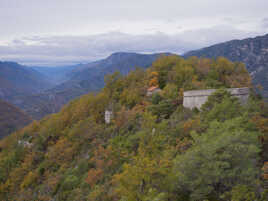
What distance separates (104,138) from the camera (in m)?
36.2

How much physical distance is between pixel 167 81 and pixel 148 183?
26.2 m

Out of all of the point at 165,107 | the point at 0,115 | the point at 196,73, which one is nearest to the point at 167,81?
the point at 196,73

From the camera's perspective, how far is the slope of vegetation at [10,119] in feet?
428

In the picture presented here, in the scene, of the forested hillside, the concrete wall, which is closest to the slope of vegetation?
the forested hillside

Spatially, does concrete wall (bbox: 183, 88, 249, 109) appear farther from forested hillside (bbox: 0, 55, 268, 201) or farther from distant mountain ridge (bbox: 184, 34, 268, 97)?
distant mountain ridge (bbox: 184, 34, 268, 97)

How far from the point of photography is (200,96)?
27.2 metres

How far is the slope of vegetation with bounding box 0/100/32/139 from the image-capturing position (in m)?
130

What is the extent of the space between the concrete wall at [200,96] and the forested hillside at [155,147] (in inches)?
40.9

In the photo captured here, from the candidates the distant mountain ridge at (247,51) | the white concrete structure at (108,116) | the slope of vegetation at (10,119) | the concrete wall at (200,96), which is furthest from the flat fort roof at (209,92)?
the slope of vegetation at (10,119)

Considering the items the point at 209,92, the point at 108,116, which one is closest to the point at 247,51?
the point at 108,116

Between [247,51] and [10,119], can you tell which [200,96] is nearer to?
[10,119]

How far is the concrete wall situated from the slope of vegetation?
118292mm

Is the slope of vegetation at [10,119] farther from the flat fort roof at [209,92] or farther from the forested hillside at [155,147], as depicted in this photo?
the flat fort roof at [209,92]

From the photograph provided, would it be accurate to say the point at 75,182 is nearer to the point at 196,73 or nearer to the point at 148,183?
the point at 148,183
